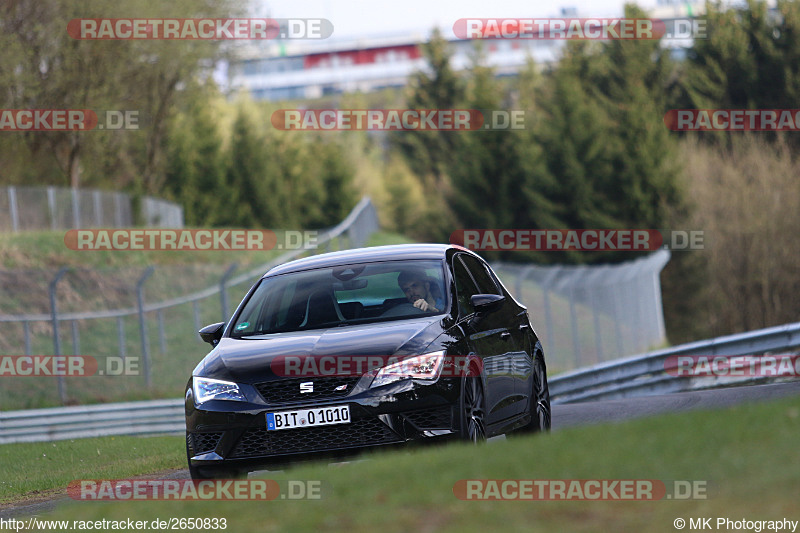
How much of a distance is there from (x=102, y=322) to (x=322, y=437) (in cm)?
1766

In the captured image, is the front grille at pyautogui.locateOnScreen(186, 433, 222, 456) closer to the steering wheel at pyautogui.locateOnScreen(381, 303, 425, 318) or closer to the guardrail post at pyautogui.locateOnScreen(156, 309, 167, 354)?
the steering wheel at pyautogui.locateOnScreen(381, 303, 425, 318)

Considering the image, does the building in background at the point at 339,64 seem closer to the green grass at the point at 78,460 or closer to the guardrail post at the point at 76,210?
the guardrail post at the point at 76,210

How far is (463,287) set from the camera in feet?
31.6

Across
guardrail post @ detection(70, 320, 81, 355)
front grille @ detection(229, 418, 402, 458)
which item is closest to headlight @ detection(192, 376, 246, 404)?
front grille @ detection(229, 418, 402, 458)

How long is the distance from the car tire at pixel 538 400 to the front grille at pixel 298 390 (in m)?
2.39

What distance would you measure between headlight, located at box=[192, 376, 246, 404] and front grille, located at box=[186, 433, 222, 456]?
0.22 metres

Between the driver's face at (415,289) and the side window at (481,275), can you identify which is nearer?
the driver's face at (415,289)

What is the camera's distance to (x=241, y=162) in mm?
63625

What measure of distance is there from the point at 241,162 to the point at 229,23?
A: 1921cm

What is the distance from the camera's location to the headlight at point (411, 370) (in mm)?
7980

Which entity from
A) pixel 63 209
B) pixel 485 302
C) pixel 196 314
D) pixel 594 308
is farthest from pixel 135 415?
pixel 63 209

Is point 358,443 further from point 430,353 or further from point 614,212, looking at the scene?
point 614,212

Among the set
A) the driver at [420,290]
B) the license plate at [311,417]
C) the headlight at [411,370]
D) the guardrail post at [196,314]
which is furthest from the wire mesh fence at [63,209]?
the headlight at [411,370]

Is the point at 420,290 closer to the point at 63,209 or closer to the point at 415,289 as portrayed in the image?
the point at 415,289
